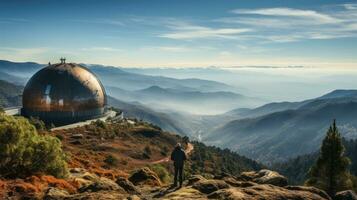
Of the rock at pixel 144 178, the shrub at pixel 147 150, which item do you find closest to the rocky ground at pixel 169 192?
the rock at pixel 144 178

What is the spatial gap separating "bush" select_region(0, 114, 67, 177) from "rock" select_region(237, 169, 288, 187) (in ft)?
41.0

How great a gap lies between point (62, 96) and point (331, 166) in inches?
2465

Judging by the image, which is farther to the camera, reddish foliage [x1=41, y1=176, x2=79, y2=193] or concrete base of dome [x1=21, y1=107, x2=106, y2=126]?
concrete base of dome [x1=21, y1=107, x2=106, y2=126]

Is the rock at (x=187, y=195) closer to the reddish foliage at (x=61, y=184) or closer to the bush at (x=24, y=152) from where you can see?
the reddish foliage at (x=61, y=184)

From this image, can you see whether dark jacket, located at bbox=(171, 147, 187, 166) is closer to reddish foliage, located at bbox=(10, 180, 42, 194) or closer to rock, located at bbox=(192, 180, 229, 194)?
rock, located at bbox=(192, 180, 229, 194)

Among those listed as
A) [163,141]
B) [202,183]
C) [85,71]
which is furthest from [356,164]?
[202,183]

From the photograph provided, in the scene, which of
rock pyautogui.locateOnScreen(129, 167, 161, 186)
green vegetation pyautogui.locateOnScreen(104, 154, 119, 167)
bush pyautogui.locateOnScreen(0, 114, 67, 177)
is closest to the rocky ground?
bush pyautogui.locateOnScreen(0, 114, 67, 177)

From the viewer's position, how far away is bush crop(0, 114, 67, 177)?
23375 millimetres

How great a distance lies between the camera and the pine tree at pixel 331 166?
134 feet

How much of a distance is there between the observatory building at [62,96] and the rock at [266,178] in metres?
66.2

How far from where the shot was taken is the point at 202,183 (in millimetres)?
21375

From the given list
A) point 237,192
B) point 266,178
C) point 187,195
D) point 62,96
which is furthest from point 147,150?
point 237,192

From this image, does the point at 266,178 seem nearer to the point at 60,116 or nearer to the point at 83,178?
the point at 83,178

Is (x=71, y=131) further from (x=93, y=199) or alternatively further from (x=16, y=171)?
(x=93, y=199)
